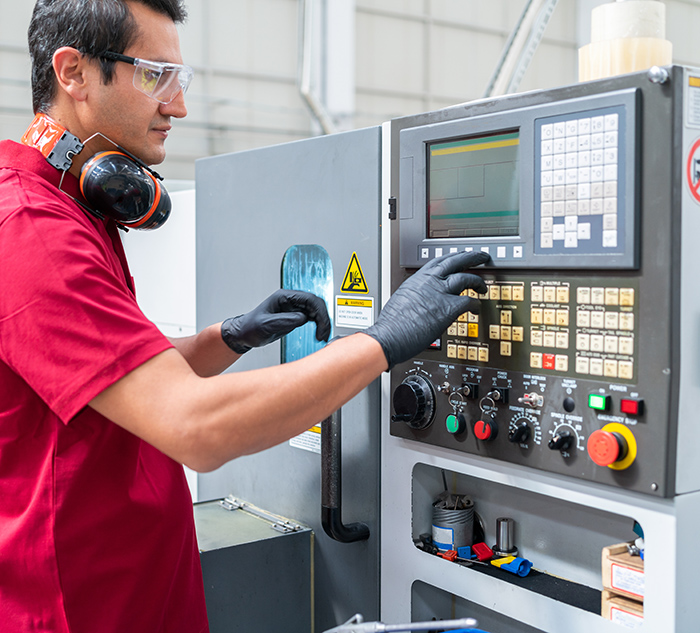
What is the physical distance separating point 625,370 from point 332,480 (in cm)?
55

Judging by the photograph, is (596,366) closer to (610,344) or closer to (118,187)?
(610,344)

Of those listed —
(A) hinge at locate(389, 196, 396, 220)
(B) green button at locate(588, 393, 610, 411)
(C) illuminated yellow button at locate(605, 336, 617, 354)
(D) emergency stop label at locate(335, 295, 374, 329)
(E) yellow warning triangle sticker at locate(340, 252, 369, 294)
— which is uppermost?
(A) hinge at locate(389, 196, 396, 220)

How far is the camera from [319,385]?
2.94ft

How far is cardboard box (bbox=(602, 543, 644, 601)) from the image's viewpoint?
904 millimetres

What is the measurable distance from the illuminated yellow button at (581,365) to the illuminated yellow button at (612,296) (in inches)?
3.0

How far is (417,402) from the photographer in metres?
1.12

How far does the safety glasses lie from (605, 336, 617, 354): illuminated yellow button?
70 cm

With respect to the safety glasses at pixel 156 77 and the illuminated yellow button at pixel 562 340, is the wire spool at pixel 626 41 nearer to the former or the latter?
the illuminated yellow button at pixel 562 340

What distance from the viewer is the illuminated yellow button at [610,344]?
891 mm

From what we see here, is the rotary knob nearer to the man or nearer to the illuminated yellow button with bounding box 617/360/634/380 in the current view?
the man

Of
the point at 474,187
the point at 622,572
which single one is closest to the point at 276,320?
the point at 474,187

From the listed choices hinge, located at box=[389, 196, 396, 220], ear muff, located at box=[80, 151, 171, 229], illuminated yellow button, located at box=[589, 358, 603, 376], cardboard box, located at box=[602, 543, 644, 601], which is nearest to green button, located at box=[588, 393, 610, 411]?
illuminated yellow button, located at box=[589, 358, 603, 376]

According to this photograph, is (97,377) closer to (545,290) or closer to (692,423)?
(545,290)

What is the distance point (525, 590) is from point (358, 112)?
7452mm
